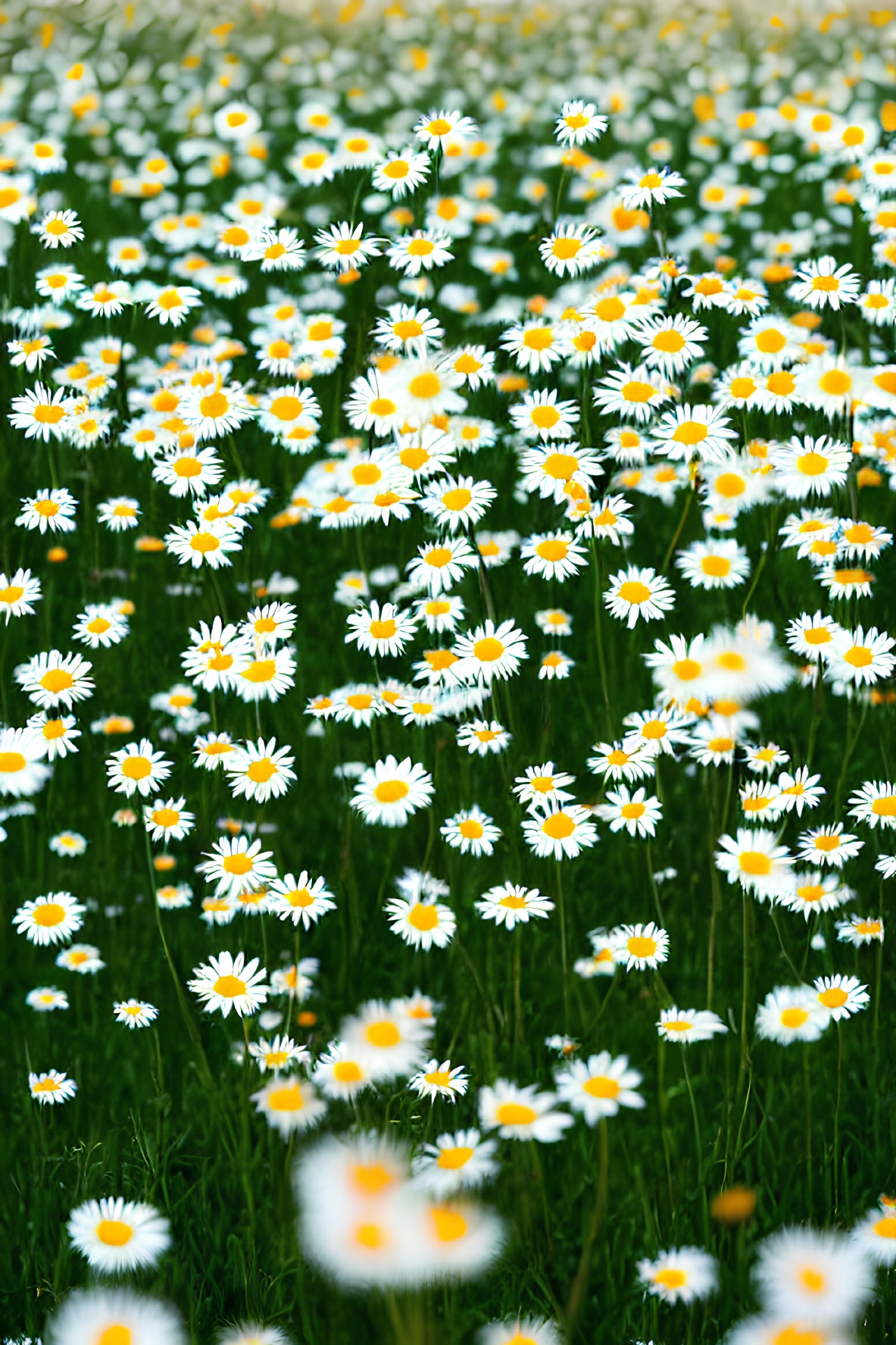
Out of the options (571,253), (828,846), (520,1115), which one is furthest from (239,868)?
(571,253)

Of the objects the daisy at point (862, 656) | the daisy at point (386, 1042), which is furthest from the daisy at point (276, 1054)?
the daisy at point (862, 656)

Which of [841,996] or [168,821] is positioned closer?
[841,996]

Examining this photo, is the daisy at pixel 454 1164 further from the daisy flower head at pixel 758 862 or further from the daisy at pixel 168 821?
the daisy at pixel 168 821

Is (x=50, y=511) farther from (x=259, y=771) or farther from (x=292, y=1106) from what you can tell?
Result: (x=292, y=1106)

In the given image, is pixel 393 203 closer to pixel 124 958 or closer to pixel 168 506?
pixel 168 506

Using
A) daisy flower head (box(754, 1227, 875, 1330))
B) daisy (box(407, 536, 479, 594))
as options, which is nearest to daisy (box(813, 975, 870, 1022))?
daisy flower head (box(754, 1227, 875, 1330))
